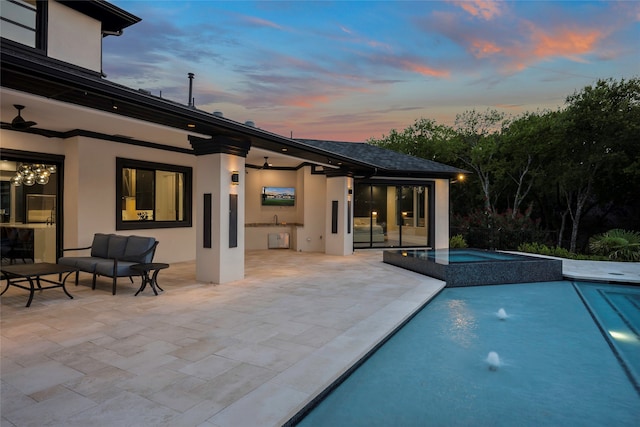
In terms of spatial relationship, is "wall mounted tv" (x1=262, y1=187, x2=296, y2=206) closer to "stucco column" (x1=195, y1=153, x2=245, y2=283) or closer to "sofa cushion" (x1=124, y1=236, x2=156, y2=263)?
"stucco column" (x1=195, y1=153, x2=245, y2=283)

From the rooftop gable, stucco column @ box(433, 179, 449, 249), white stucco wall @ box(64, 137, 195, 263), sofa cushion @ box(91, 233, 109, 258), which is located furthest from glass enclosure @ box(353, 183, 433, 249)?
the rooftop gable

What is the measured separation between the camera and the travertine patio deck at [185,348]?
2.62m

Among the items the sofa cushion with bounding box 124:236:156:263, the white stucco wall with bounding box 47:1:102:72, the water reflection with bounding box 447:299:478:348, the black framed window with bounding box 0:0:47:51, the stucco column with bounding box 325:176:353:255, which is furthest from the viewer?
the stucco column with bounding box 325:176:353:255

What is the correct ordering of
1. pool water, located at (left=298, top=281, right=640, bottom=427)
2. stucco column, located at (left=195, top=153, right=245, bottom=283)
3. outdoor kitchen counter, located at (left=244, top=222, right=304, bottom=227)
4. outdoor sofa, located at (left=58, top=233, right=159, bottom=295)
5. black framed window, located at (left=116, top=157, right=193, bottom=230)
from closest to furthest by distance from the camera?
pool water, located at (left=298, top=281, right=640, bottom=427), outdoor sofa, located at (left=58, top=233, right=159, bottom=295), stucco column, located at (left=195, top=153, right=245, bottom=283), black framed window, located at (left=116, top=157, right=193, bottom=230), outdoor kitchen counter, located at (left=244, top=222, right=304, bottom=227)

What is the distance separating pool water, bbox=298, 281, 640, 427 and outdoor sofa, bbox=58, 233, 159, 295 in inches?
185

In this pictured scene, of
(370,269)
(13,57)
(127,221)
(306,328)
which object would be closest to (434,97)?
(370,269)

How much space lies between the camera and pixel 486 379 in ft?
11.5

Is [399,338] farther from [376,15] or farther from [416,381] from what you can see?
[376,15]

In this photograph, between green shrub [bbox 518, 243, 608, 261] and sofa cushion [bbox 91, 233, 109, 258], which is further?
green shrub [bbox 518, 243, 608, 261]

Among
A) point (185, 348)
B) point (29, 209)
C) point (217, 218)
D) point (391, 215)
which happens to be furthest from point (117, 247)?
point (391, 215)

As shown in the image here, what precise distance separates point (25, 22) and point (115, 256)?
5.20 m

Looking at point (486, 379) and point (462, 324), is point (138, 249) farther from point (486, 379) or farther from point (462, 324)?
point (486, 379)

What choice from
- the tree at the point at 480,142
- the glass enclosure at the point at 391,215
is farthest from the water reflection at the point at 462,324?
the tree at the point at 480,142

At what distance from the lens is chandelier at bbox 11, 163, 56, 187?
7.86 m
